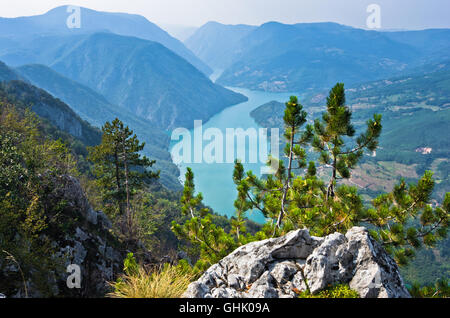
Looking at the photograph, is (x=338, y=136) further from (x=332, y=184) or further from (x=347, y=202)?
(x=347, y=202)

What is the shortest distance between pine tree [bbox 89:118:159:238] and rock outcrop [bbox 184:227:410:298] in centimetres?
855

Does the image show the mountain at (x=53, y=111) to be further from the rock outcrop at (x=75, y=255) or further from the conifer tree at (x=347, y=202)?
the conifer tree at (x=347, y=202)

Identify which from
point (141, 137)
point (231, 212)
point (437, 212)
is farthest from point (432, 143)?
point (437, 212)

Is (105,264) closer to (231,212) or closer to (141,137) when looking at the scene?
(231,212)

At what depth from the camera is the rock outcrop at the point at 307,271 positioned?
351 centimetres

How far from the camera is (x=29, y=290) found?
568 cm

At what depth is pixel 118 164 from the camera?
39.1 ft

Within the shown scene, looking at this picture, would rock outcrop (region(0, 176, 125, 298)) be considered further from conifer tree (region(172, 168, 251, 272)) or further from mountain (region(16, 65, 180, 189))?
mountain (region(16, 65, 180, 189))

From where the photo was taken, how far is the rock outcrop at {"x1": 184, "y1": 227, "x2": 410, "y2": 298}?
3511 mm

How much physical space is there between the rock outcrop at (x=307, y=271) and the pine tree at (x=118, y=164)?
8552 mm

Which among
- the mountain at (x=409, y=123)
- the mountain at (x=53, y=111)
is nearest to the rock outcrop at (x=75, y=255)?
the mountain at (x=53, y=111)

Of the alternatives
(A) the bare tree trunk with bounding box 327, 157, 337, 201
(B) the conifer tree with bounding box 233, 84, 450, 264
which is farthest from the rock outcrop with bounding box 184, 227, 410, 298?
(A) the bare tree trunk with bounding box 327, 157, 337, 201
